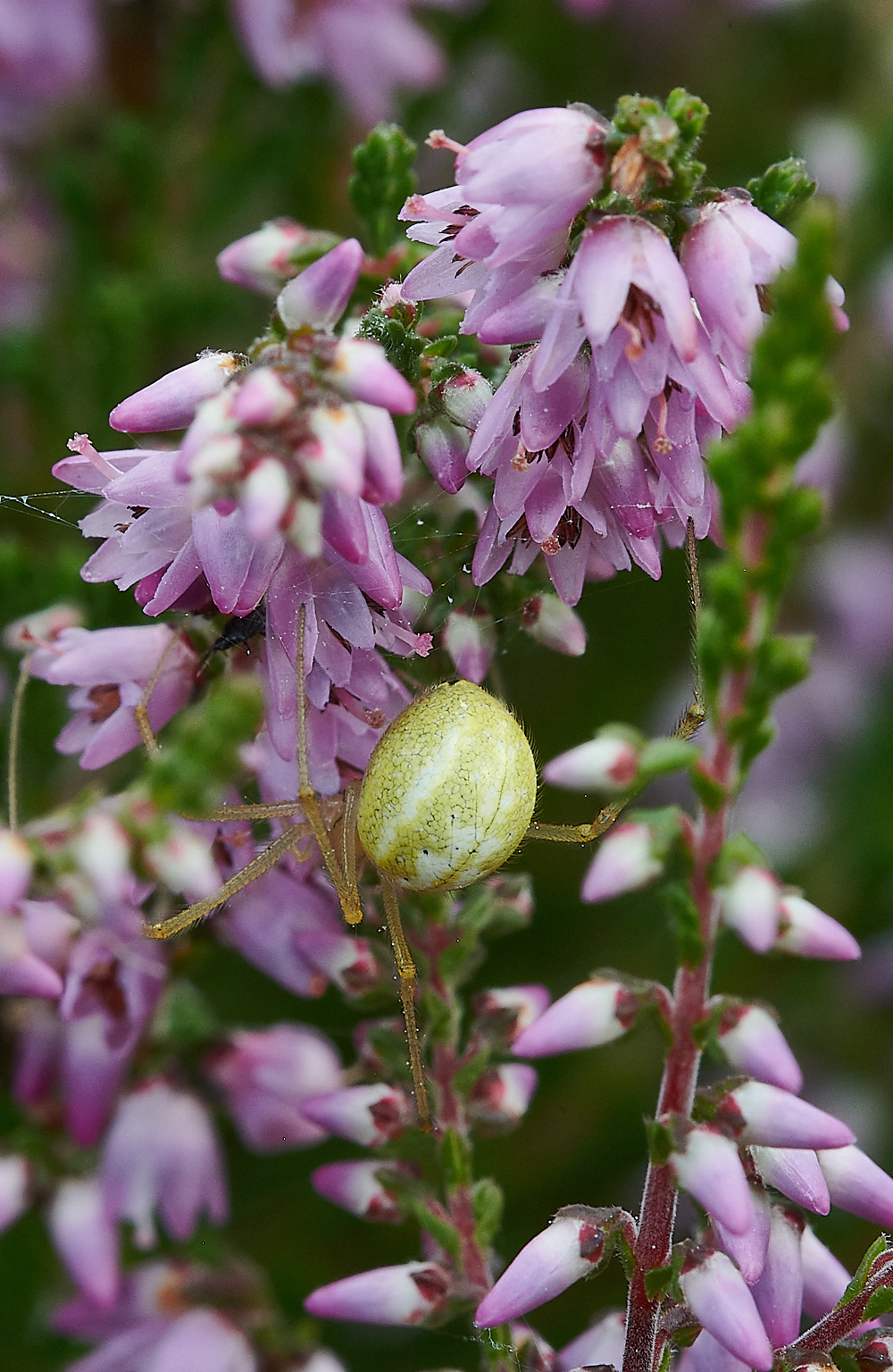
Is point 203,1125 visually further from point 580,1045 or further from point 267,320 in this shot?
point 267,320

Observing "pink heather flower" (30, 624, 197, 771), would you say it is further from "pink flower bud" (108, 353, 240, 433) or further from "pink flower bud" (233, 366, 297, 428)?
"pink flower bud" (233, 366, 297, 428)

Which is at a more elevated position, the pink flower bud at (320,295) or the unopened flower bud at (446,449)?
the pink flower bud at (320,295)

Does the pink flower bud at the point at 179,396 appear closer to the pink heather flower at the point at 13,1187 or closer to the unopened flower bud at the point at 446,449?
the unopened flower bud at the point at 446,449

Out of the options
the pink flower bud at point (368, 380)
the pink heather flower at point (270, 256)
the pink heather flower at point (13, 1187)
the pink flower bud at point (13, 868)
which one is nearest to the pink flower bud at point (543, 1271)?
the pink flower bud at point (13, 868)

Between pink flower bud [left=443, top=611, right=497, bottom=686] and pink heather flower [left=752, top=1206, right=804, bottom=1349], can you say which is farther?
pink flower bud [left=443, top=611, right=497, bottom=686]

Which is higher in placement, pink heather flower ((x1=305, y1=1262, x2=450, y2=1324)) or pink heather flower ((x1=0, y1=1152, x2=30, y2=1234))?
pink heather flower ((x1=305, y1=1262, x2=450, y2=1324))

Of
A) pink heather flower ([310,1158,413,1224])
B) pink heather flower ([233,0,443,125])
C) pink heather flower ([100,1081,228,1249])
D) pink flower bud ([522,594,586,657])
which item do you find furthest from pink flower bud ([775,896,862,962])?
pink heather flower ([233,0,443,125])
